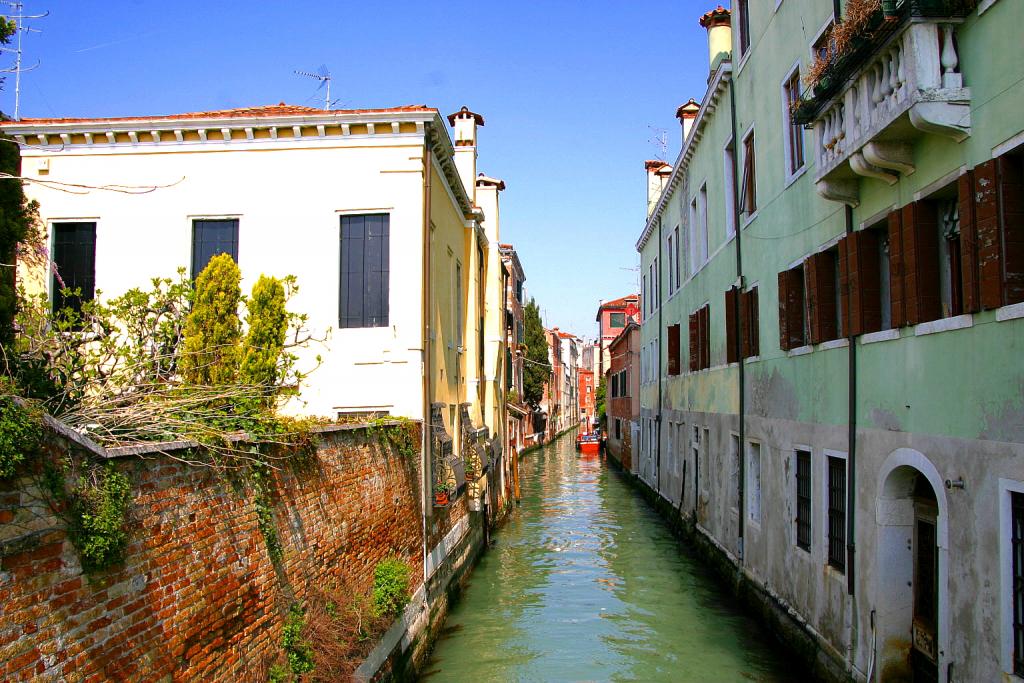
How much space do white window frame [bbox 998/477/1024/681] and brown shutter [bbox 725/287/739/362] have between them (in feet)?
26.0

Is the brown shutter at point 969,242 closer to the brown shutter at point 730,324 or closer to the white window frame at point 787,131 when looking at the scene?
the white window frame at point 787,131

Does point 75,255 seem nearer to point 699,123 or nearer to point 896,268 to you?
point 699,123

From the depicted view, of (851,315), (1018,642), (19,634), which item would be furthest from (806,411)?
(19,634)

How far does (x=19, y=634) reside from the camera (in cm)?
349

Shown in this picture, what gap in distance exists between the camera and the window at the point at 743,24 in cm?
1277

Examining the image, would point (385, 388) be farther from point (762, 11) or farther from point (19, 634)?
point (19, 634)

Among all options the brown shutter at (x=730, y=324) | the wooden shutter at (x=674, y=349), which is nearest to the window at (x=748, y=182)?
the brown shutter at (x=730, y=324)

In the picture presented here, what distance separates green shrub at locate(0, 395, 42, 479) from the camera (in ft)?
11.5

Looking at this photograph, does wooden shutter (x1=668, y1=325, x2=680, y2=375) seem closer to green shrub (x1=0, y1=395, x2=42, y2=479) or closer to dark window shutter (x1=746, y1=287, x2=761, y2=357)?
dark window shutter (x1=746, y1=287, x2=761, y2=357)

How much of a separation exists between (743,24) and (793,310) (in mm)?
5343

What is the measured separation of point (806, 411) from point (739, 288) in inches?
142

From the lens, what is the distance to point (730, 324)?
13.6m

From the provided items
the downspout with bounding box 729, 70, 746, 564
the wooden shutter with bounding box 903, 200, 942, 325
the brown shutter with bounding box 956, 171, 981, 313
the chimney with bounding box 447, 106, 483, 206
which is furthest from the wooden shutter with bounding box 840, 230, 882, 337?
the chimney with bounding box 447, 106, 483, 206

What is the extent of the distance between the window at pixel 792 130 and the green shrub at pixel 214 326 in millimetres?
6929
